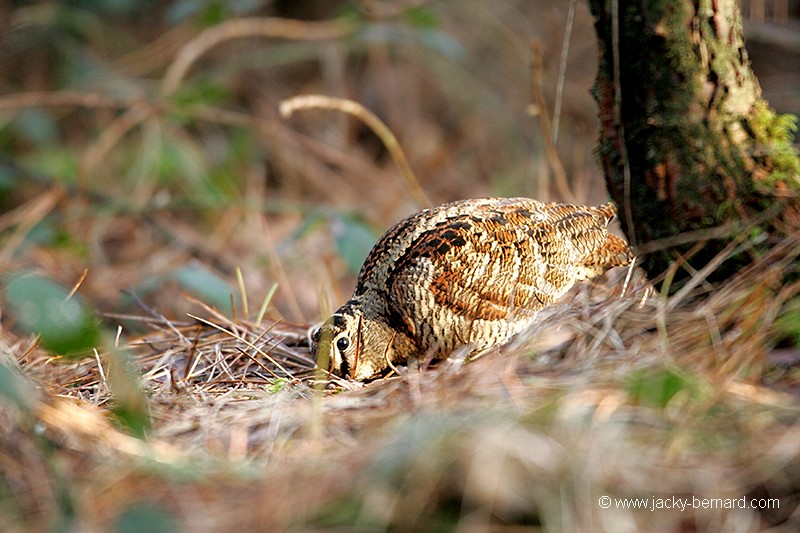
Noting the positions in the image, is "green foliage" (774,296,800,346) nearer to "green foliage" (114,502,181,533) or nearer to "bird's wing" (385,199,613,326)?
"bird's wing" (385,199,613,326)

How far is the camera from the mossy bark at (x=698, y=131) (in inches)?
115

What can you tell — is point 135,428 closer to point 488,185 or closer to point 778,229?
point 778,229

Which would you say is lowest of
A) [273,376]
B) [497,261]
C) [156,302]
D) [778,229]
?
[156,302]

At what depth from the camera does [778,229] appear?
290 centimetres

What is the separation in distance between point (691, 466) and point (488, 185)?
19.5 feet

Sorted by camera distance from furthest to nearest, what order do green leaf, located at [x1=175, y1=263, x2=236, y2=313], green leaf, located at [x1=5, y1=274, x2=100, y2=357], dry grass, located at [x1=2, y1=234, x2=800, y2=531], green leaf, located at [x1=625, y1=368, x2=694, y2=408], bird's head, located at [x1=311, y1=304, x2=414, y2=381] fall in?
green leaf, located at [x1=175, y1=263, x2=236, y2=313]
bird's head, located at [x1=311, y1=304, x2=414, y2=381]
green leaf, located at [x1=625, y1=368, x2=694, y2=408]
green leaf, located at [x1=5, y1=274, x2=100, y2=357]
dry grass, located at [x1=2, y1=234, x2=800, y2=531]

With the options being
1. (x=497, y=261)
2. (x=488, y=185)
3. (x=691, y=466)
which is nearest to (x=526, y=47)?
(x=488, y=185)

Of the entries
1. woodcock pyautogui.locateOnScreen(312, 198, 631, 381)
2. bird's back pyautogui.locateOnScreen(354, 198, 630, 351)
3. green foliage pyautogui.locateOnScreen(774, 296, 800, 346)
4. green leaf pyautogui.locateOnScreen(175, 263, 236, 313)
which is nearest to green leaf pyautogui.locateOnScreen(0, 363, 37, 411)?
woodcock pyautogui.locateOnScreen(312, 198, 631, 381)

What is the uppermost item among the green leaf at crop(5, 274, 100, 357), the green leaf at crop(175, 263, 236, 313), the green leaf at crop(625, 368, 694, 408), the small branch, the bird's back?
the small branch

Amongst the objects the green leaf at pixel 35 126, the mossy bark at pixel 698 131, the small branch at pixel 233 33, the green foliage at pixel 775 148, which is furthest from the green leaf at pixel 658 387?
the green leaf at pixel 35 126

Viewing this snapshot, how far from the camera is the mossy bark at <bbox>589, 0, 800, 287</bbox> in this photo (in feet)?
9.61

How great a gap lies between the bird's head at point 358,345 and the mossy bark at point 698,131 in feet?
3.86

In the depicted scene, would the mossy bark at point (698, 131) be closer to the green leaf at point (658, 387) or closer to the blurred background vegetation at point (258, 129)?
the green leaf at point (658, 387)

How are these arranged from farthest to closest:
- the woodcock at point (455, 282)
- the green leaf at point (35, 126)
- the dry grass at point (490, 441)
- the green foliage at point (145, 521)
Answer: the green leaf at point (35, 126) < the woodcock at point (455, 282) < the dry grass at point (490, 441) < the green foliage at point (145, 521)
